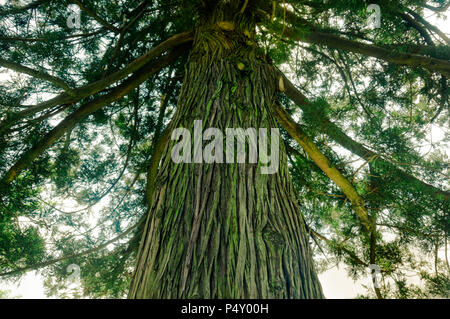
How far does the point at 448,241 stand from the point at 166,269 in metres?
2.70

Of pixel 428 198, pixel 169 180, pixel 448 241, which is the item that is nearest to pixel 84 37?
pixel 169 180

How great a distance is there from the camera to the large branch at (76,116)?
200cm

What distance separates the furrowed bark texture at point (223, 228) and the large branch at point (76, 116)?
1.08m

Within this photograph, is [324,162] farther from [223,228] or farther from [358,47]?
[223,228]

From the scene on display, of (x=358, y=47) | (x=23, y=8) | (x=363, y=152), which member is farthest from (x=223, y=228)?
(x=23, y=8)

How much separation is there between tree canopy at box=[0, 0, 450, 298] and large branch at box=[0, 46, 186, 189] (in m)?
0.01

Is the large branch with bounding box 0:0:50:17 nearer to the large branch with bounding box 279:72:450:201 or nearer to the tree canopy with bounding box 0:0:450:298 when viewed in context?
the tree canopy with bounding box 0:0:450:298

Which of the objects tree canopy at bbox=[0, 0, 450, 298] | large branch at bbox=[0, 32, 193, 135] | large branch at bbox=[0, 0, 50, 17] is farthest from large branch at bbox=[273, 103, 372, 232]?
large branch at bbox=[0, 0, 50, 17]

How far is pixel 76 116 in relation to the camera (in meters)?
2.17

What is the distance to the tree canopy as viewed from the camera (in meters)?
2.10

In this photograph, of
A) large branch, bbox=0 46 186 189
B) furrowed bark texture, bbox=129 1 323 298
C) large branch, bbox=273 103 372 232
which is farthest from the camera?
large branch, bbox=273 103 372 232

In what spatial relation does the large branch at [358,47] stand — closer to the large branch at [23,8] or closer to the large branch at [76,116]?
the large branch at [76,116]

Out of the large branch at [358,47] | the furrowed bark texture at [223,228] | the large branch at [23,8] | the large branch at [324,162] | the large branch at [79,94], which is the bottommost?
the furrowed bark texture at [223,228]

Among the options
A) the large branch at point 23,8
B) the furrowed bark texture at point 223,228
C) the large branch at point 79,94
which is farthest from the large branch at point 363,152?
the large branch at point 23,8
